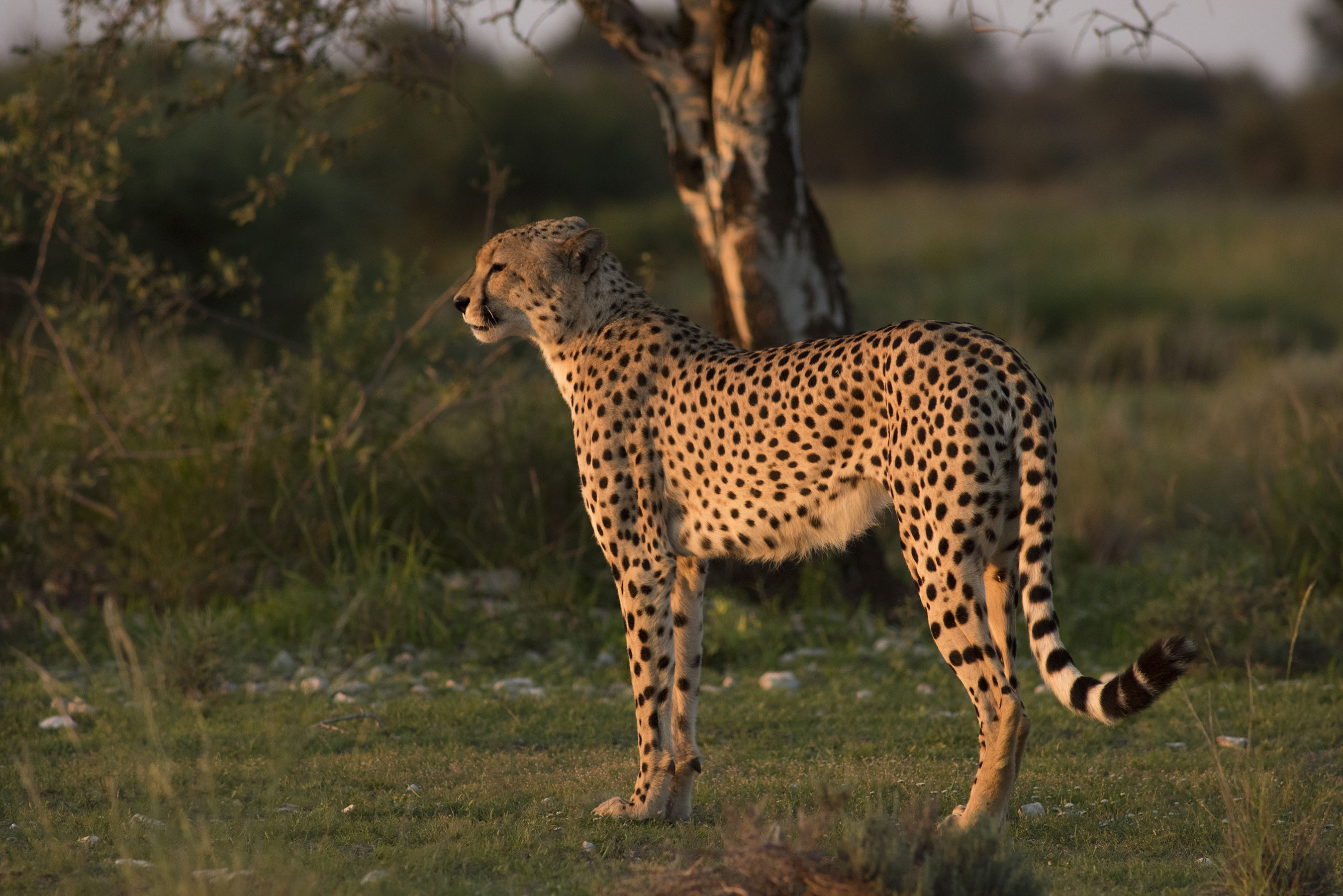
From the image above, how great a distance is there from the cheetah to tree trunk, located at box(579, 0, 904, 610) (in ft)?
5.98

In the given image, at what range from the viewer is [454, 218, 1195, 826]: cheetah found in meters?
3.49

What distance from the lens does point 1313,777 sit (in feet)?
14.3

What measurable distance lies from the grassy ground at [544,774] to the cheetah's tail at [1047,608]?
48cm

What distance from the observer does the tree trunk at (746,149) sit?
6.18 m

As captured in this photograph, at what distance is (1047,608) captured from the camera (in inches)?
136

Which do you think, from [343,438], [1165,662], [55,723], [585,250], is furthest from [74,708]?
[1165,662]

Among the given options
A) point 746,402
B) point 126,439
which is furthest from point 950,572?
point 126,439

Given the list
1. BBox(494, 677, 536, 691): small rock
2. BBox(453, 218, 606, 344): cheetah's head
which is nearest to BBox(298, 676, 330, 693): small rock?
BBox(494, 677, 536, 691): small rock

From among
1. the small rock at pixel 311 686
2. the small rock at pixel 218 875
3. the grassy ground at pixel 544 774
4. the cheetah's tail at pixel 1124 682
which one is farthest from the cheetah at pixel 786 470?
the small rock at pixel 311 686

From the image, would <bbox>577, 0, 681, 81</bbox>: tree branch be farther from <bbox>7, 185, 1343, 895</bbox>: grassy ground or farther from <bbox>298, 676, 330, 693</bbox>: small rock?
<bbox>298, 676, 330, 693</bbox>: small rock

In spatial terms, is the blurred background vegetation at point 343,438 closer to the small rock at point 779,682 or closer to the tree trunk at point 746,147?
the small rock at point 779,682

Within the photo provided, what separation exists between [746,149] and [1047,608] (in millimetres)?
3373

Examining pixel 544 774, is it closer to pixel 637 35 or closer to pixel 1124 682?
pixel 1124 682

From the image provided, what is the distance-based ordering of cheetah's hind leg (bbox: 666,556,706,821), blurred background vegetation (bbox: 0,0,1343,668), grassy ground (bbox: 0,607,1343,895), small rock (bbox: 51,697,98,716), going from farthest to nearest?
blurred background vegetation (bbox: 0,0,1343,668), small rock (bbox: 51,697,98,716), cheetah's hind leg (bbox: 666,556,706,821), grassy ground (bbox: 0,607,1343,895)
